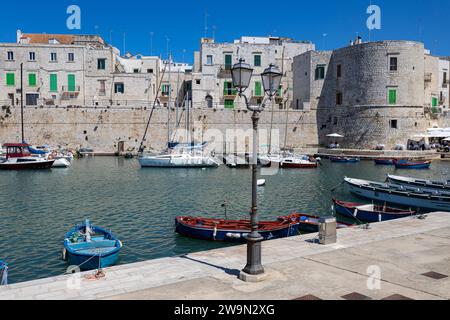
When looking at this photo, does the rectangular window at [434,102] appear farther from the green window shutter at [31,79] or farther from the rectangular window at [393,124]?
the green window shutter at [31,79]

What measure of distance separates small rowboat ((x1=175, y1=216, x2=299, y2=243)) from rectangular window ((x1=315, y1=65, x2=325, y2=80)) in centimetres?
3819

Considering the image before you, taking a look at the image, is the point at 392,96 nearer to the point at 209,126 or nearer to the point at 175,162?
the point at 209,126

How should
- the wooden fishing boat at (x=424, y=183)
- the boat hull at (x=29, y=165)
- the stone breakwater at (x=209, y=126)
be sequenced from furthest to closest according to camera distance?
1. the stone breakwater at (x=209, y=126)
2. the boat hull at (x=29, y=165)
3. the wooden fishing boat at (x=424, y=183)

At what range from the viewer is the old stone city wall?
47406 millimetres

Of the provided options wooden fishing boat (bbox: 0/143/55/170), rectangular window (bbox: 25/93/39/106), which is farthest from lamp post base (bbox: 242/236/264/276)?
rectangular window (bbox: 25/93/39/106)

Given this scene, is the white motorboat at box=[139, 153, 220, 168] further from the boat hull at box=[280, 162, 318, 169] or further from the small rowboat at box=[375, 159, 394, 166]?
the small rowboat at box=[375, 159, 394, 166]

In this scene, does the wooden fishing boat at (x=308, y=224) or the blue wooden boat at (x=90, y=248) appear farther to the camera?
the wooden fishing boat at (x=308, y=224)

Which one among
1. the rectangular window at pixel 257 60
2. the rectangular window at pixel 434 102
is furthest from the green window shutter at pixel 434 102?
the rectangular window at pixel 257 60

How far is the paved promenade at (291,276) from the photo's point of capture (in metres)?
7.58

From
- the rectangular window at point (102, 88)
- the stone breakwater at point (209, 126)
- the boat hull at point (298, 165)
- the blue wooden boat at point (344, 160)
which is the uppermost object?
the rectangular window at point (102, 88)

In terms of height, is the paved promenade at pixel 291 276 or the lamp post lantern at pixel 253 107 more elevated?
the lamp post lantern at pixel 253 107

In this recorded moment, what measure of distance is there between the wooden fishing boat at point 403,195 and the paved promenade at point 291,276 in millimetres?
9261

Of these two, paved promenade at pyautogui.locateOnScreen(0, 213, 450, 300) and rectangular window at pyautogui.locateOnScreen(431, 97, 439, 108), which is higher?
rectangular window at pyautogui.locateOnScreen(431, 97, 439, 108)
